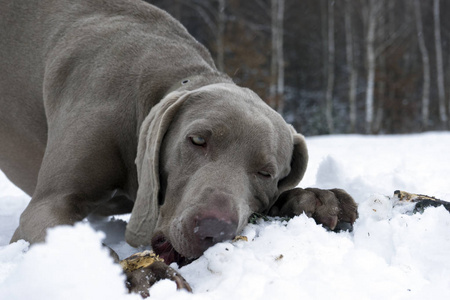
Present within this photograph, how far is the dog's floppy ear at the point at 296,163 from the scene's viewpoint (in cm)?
262

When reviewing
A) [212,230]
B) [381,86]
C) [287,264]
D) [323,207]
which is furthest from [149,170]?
[381,86]

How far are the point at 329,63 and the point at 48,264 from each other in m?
16.2

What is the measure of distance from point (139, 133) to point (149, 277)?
4.15 ft

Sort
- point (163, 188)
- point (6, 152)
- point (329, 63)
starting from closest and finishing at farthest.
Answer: point (163, 188), point (6, 152), point (329, 63)

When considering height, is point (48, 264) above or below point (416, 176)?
above

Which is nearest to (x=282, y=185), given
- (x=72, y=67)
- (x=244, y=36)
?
(x=72, y=67)

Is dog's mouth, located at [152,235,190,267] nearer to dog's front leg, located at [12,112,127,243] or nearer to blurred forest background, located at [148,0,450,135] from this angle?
dog's front leg, located at [12,112,127,243]

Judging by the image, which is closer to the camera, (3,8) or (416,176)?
(3,8)

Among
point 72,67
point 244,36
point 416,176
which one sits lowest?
point 244,36

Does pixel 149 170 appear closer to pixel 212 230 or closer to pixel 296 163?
pixel 212 230

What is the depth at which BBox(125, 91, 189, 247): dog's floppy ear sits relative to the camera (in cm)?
226

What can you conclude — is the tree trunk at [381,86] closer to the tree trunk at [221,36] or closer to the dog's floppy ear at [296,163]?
the tree trunk at [221,36]

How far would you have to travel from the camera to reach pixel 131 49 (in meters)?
2.96

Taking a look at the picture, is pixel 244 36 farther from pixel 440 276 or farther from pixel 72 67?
pixel 440 276
